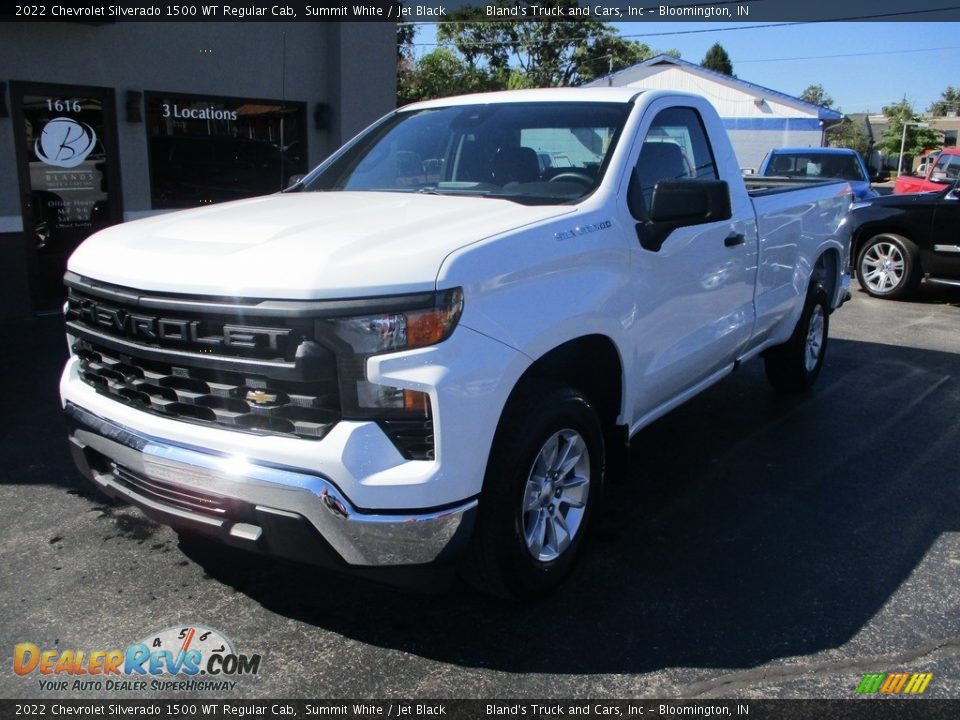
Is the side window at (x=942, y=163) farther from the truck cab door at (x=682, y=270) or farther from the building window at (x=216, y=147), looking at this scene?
the truck cab door at (x=682, y=270)

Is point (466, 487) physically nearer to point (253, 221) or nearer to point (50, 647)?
point (253, 221)

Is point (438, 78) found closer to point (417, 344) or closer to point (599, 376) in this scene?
point (599, 376)

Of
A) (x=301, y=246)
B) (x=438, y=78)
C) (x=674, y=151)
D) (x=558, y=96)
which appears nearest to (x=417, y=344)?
(x=301, y=246)

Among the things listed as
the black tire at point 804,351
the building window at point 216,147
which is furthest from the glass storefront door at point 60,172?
the black tire at point 804,351

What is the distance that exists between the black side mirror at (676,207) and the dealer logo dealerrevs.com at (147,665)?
7.61 feet

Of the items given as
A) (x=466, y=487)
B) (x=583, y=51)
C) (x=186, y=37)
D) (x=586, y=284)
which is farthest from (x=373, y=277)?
(x=583, y=51)

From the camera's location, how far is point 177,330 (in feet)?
9.29

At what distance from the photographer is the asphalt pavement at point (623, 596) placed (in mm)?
2951

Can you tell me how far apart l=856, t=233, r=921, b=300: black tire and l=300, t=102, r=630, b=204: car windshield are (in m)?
8.27

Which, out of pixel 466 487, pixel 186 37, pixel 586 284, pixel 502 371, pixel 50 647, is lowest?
pixel 50 647

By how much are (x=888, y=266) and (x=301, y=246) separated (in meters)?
10.1

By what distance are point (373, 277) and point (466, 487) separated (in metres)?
0.72

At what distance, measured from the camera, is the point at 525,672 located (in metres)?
2.95

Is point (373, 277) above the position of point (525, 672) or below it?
above
